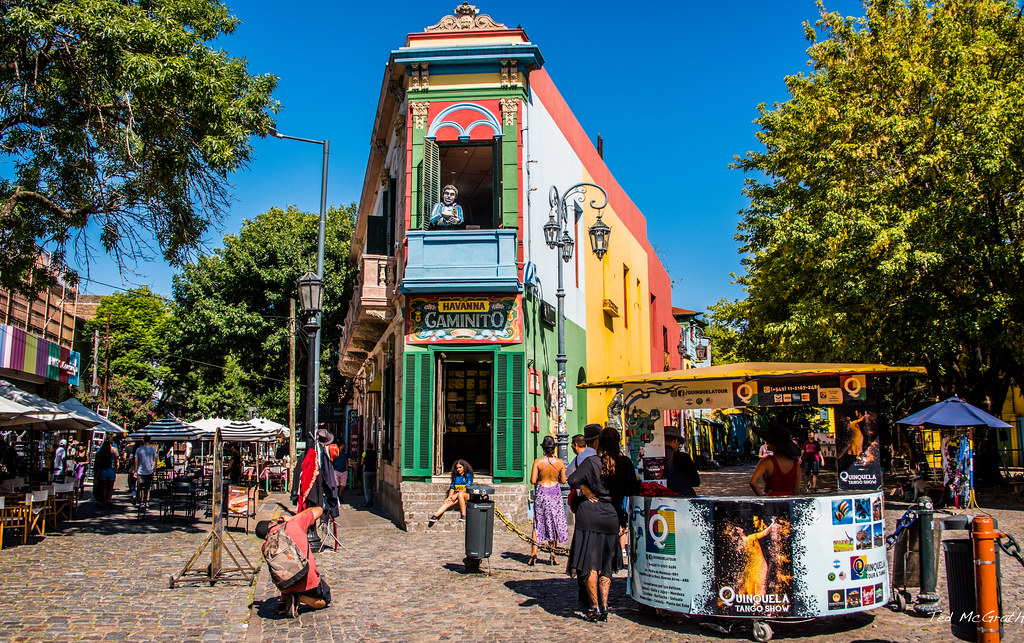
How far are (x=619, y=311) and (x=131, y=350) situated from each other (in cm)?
3931

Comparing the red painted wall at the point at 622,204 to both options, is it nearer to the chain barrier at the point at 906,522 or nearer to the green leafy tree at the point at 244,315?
the chain barrier at the point at 906,522

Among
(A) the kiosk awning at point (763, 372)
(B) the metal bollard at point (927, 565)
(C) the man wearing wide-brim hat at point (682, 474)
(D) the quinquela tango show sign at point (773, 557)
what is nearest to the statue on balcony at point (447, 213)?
(A) the kiosk awning at point (763, 372)

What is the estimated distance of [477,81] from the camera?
15273mm

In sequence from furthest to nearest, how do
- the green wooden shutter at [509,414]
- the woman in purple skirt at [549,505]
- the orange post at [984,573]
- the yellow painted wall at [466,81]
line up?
the yellow painted wall at [466,81]
the green wooden shutter at [509,414]
the woman in purple skirt at [549,505]
the orange post at [984,573]

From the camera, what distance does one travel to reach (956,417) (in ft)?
52.6

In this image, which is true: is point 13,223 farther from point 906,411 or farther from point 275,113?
point 906,411

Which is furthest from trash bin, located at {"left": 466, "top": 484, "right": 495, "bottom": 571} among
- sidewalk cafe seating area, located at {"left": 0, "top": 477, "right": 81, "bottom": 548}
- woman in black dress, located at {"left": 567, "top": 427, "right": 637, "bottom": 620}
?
sidewalk cafe seating area, located at {"left": 0, "top": 477, "right": 81, "bottom": 548}

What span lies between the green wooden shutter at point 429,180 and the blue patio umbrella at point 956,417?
10.6m

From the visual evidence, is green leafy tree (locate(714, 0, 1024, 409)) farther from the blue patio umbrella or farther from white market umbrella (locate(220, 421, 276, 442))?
white market umbrella (locate(220, 421, 276, 442))

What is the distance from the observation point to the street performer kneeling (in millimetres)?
7484

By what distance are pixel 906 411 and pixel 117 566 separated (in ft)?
85.4

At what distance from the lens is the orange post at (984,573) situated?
217 inches

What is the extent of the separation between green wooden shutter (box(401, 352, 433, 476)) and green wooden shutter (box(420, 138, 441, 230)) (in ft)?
8.51

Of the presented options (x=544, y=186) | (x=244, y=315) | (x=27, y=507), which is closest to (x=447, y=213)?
(x=544, y=186)
